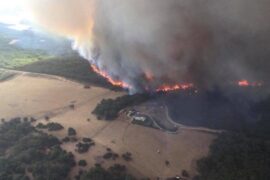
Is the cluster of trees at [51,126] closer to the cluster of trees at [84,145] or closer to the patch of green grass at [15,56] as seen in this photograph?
the cluster of trees at [84,145]

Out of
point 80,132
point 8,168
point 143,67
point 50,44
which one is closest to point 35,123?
point 80,132

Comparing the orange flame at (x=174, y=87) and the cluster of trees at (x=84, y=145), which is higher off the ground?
the orange flame at (x=174, y=87)

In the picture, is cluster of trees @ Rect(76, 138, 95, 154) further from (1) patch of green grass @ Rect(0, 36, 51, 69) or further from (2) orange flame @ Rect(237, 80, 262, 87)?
(1) patch of green grass @ Rect(0, 36, 51, 69)

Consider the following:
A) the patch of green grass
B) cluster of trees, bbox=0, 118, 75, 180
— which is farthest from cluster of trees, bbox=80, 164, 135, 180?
the patch of green grass

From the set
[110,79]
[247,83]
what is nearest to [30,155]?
[110,79]

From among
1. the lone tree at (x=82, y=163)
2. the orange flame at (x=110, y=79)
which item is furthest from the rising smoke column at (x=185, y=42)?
the lone tree at (x=82, y=163)

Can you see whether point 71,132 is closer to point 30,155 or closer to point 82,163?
point 30,155
